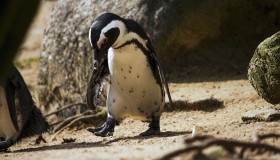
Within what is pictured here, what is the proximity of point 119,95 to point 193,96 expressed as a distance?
5.39 ft

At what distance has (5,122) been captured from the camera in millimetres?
6625

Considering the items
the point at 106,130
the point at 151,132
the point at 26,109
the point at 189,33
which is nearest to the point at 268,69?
the point at 151,132

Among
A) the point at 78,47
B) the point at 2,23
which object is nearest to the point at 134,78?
the point at 78,47

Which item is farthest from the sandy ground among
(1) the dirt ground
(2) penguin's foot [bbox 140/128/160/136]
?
(2) penguin's foot [bbox 140/128/160/136]

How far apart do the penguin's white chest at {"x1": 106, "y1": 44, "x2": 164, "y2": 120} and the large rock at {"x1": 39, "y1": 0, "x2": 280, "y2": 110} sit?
2406mm

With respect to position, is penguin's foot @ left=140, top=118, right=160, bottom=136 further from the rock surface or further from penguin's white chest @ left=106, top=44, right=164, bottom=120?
the rock surface

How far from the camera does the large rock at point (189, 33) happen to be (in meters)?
9.37

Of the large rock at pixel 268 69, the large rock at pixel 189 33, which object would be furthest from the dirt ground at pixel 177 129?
the large rock at pixel 189 33

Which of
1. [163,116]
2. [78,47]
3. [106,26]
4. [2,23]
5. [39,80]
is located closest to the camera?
[2,23]

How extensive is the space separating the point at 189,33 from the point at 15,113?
11.3 ft

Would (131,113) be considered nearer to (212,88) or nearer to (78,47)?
(212,88)

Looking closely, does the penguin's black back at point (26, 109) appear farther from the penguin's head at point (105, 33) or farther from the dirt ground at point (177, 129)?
the penguin's head at point (105, 33)

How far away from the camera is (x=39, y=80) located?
35.0 feet

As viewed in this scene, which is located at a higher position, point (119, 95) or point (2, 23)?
point (2, 23)
